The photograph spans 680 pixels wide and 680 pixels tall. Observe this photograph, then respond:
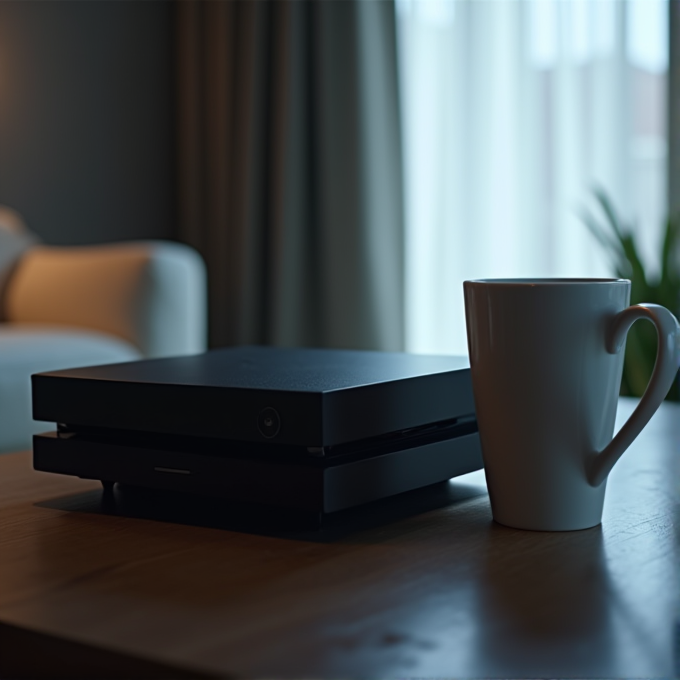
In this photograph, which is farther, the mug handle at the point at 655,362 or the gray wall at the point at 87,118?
the gray wall at the point at 87,118

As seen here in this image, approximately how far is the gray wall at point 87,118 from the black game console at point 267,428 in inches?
106

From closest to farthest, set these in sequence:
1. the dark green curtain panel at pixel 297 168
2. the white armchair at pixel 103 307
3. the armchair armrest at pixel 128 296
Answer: the white armchair at pixel 103 307, the armchair armrest at pixel 128 296, the dark green curtain panel at pixel 297 168

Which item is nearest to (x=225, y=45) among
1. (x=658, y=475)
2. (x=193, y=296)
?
(x=193, y=296)

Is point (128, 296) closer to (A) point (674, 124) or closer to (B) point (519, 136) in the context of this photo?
(B) point (519, 136)

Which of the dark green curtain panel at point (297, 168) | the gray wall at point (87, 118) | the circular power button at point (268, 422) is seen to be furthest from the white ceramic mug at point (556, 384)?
the gray wall at point (87, 118)

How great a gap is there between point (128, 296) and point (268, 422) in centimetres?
160

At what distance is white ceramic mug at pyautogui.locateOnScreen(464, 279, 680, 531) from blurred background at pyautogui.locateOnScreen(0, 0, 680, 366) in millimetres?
2030

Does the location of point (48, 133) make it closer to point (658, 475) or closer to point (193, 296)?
point (193, 296)

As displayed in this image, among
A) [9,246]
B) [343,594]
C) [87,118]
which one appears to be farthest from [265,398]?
[87,118]

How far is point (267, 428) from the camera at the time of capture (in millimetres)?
521

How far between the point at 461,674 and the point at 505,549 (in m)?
0.17

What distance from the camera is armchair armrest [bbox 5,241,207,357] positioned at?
2047mm

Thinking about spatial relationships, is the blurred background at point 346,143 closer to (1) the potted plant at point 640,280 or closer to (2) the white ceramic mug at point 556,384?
(1) the potted plant at point 640,280

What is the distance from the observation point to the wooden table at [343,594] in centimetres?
35
